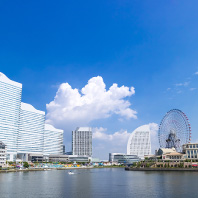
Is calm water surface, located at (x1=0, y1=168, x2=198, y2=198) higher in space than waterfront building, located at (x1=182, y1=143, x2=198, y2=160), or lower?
lower

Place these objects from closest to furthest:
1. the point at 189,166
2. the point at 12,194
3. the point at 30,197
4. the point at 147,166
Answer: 1. the point at 30,197
2. the point at 12,194
3. the point at 189,166
4. the point at 147,166

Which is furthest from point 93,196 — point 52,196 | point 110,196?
point 52,196

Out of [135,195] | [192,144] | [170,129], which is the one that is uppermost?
[170,129]

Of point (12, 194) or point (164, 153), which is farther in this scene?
point (164, 153)

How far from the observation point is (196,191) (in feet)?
227

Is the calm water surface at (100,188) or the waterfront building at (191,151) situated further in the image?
the waterfront building at (191,151)

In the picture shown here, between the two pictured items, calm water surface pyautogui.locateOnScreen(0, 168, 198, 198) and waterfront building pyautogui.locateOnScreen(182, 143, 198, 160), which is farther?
waterfront building pyautogui.locateOnScreen(182, 143, 198, 160)

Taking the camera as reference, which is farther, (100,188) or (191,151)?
(191,151)

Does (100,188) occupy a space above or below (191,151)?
below

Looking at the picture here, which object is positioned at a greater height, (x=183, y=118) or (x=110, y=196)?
(x=183, y=118)

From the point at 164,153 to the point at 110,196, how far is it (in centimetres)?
14605

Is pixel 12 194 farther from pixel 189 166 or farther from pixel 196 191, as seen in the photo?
pixel 189 166

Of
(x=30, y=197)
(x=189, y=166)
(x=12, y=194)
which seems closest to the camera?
(x=30, y=197)

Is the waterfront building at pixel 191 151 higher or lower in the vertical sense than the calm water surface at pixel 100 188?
higher
